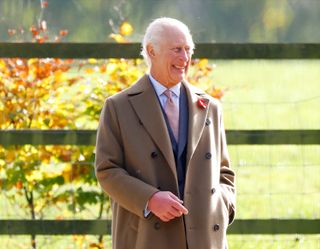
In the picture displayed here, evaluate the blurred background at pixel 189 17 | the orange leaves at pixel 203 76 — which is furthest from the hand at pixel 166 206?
the blurred background at pixel 189 17

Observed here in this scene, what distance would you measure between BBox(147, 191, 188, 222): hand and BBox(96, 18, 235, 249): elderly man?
0.02m

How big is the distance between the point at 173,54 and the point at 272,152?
2.19 meters

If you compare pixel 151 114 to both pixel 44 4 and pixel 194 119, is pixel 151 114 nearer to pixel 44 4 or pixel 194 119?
pixel 194 119

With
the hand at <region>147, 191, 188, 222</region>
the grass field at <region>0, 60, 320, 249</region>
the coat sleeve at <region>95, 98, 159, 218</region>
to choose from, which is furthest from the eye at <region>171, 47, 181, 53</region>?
the grass field at <region>0, 60, 320, 249</region>

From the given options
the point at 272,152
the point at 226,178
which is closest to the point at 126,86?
the point at 272,152

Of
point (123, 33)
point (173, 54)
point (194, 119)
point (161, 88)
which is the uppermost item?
point (123, 33)

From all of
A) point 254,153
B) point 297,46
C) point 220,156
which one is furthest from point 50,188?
point 220,156

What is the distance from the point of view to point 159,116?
4.11 metres

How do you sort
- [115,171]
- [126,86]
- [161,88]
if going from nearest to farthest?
1. [115,171]
2. [161,88]
3. [126,86]

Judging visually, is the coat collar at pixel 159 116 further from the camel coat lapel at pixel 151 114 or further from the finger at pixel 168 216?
the finger at pixel 168 216

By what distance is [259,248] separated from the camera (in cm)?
606

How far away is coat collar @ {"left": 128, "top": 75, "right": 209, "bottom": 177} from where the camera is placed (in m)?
4.06

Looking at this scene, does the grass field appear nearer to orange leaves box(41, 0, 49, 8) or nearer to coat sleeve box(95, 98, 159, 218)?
orange leaves box(41, 0, 49, 8)

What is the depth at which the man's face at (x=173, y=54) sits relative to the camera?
4.09m
